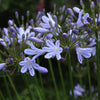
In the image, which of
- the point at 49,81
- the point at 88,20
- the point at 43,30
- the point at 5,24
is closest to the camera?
the point at 88,20

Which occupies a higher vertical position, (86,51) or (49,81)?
(86,51)

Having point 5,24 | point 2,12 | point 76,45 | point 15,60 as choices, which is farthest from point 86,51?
point 2,12

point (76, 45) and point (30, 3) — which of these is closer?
point (76, 45)

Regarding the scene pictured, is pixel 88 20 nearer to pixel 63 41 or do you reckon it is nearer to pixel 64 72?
pixel 63 41

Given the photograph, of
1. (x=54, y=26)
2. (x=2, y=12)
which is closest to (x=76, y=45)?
(x=54, y=26)

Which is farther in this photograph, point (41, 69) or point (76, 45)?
point (76, 45)

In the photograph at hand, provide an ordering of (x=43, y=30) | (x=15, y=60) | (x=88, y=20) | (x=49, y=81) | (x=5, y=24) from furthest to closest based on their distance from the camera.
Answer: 1. (x=49, y=81)
2. (x=5, y=24)
3. (x=15, y=60)
4. (x=43, y=30)
5. (x=88, y=20)

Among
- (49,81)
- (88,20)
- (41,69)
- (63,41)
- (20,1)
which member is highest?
(20,1)

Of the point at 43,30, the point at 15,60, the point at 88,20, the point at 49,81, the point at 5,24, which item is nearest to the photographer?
the point at 88,20

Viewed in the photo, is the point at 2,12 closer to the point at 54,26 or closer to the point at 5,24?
the point at 5,24
